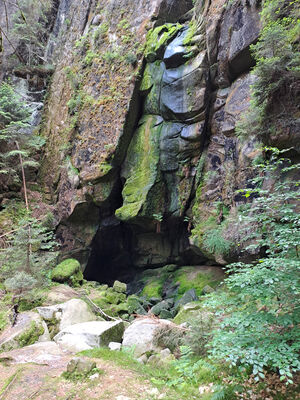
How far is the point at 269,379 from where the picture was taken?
323 centimetres

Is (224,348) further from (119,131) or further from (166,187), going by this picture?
(119,131)

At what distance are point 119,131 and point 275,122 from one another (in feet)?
25.0

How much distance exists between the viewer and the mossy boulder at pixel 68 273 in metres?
10.8

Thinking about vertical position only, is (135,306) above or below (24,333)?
below

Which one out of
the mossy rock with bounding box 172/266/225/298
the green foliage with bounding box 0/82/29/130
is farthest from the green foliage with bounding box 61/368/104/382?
the green foliage with bounding box 0/82/29/130

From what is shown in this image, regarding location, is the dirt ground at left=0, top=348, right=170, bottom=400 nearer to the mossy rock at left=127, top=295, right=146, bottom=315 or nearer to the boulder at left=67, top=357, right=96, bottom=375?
the boulder at left=67, top=357, right=96, bottom=375

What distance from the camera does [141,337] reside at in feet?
19.2

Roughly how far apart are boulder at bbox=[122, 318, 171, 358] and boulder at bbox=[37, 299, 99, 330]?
1745mm

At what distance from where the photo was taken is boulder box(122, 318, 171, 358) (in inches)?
219

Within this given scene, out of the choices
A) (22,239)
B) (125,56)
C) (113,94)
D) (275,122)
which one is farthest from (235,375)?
(125,56)

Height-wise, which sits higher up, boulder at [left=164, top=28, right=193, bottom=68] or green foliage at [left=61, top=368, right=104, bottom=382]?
boulder at [left=164, top=28, right=193, bottom=68]

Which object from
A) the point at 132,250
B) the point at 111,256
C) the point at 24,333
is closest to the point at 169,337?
the point at 24,333

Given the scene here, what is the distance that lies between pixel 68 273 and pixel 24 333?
4.99 m

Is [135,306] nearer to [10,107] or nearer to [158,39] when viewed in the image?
[158,39]
